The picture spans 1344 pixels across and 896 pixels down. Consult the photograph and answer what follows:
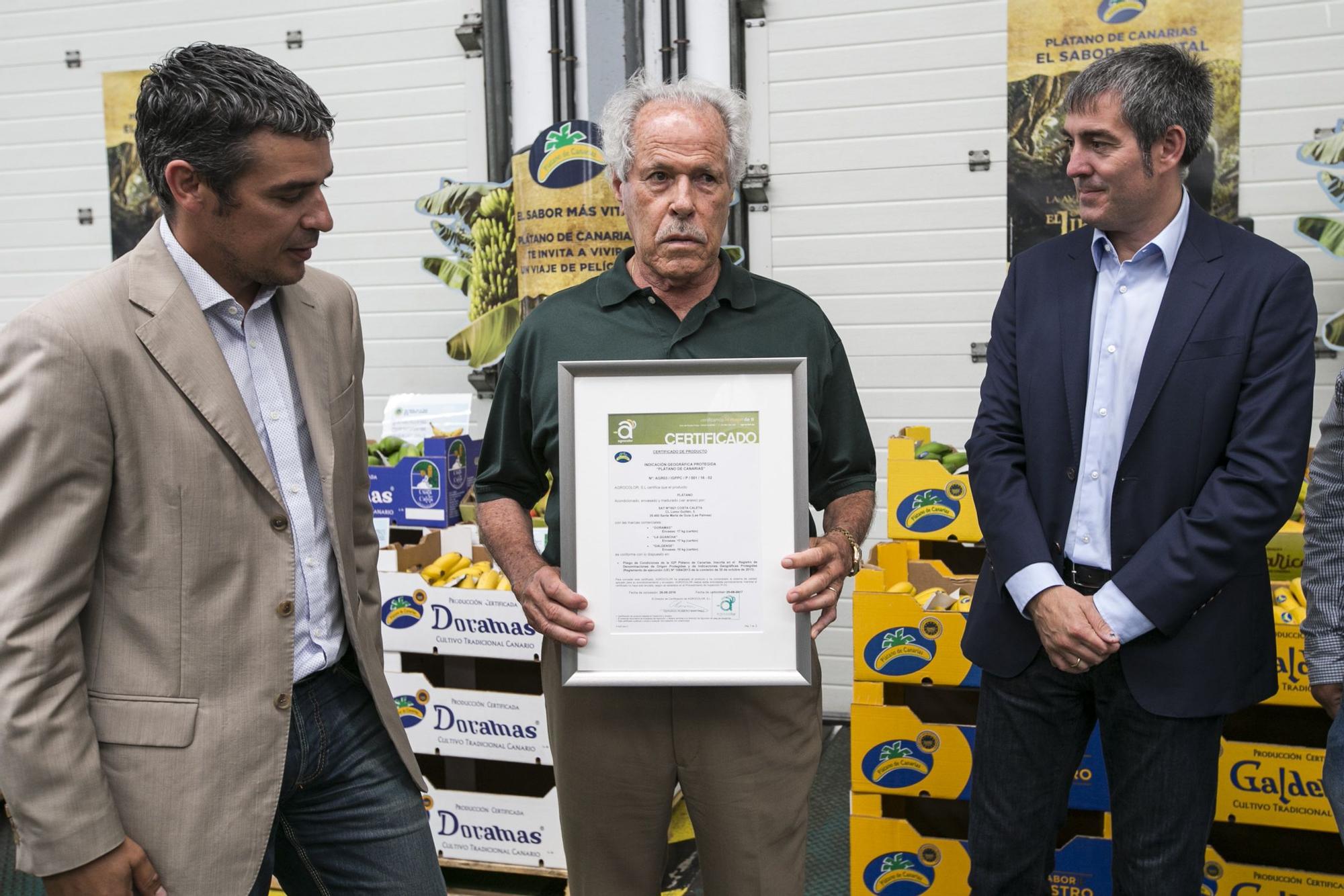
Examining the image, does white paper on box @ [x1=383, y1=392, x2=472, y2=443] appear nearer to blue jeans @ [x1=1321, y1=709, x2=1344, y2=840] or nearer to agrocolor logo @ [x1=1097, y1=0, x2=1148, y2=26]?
agrocolor logo @ [x1=1097, y1=0, x2=1148, y2=26]

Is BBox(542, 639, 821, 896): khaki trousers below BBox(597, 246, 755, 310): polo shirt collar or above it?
below

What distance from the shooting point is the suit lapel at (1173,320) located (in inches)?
80.9

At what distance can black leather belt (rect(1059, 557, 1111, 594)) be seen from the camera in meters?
2.14

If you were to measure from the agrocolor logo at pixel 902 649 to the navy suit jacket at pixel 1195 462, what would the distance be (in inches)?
31.8

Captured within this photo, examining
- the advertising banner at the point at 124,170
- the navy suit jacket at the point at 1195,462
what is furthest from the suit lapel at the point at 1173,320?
the advertising banner at the point at 124,170

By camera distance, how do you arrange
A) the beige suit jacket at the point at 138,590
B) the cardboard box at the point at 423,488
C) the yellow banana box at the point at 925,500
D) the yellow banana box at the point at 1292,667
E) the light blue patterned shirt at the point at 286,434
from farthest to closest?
1. the cardboard box at the point at 423,488
2. the yellow banana box at the point at 925,500
3. the yellow banana box at the point at 1292,667
4. the light blue patterned shirt at the point at 286,434
5. the beige suit jacket at the point at 138,590

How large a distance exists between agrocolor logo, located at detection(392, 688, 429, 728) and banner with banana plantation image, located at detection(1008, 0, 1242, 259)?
10.1 feet

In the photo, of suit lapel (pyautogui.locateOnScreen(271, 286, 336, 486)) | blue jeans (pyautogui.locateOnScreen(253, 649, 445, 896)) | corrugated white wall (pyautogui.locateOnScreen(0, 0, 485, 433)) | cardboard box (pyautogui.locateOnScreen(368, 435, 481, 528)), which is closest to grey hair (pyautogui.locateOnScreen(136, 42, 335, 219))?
suit lapel (pyautogui.locateOnScreen(271, 286, 336, 486))

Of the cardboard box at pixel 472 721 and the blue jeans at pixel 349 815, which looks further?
the cardboard box at pixel 472 721

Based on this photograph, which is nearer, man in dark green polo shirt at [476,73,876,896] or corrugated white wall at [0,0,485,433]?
man in dark green polo shirt at [476,73,876,896]

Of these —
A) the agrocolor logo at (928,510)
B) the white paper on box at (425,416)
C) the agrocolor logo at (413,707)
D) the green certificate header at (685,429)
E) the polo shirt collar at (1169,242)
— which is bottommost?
the agrocolor logo at (413,707)

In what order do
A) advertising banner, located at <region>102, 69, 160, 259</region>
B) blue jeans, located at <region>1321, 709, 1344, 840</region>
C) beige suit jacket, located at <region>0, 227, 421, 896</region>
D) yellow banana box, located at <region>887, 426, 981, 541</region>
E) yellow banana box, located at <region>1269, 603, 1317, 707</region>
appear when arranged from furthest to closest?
advertising banner, located at <region>102, 69, 160, 259</region> → yellow banana box, located at <region>887, 426, 981, 541</region> → yellow banana box, located at <region>1269, 603, 1317, 707</region> → blue jeans, located at <region>1321, 709, 1344, 840</region> → beige suit jacket, located at <region>0, 227, 421, 896</region>

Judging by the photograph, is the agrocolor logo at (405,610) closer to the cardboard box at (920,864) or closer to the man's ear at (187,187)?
the cardboard box at (920,864)

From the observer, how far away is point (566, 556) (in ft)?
6.02
